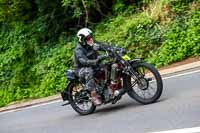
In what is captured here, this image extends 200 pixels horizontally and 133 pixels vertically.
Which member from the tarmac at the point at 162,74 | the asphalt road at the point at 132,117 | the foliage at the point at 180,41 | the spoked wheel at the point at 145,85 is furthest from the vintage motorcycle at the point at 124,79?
the foliage at the point at 180,41

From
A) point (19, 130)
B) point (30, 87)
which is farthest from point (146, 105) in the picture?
point (30, 87)

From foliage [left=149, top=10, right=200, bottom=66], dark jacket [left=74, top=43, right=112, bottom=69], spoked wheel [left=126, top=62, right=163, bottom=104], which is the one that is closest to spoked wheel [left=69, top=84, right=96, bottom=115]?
dark jacket [left=74, top=43, right=112, bottom=69]

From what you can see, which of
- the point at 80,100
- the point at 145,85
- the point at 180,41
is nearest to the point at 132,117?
the point at 145,85

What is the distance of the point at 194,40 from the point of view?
14758 mm

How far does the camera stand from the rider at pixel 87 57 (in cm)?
1034

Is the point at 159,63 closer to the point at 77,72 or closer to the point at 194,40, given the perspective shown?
the point at 194,40

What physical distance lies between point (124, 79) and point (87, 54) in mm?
904

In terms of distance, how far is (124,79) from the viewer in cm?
1024

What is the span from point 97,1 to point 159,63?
5.51 m

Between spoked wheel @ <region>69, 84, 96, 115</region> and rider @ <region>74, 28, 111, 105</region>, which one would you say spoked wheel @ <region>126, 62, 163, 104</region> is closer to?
rider @ <region>74, 28, 111, 105</region>

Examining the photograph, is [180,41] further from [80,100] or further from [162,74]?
[80,100]

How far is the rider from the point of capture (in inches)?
407

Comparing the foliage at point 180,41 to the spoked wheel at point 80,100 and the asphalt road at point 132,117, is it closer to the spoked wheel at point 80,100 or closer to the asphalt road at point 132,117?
the asphalt road at point 132,117

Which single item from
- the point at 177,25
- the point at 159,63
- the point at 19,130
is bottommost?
the point at 19,130
